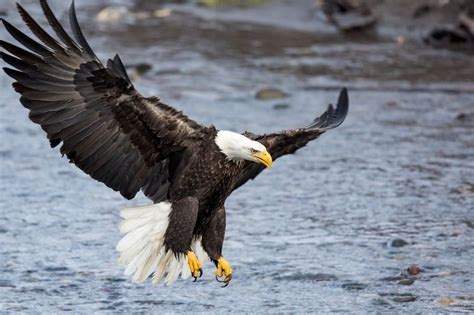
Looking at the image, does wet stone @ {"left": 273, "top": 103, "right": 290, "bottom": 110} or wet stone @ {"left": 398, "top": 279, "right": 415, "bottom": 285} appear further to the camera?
wet stone @ {"left": 273, "top": 103, "right": 290, "bottom": 110}

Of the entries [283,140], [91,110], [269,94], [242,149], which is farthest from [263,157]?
[269,94]

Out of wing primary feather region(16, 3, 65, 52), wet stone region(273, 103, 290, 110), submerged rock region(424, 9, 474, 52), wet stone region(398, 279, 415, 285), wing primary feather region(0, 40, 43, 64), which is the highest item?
submerged rock region(424, 9, 474, 52)

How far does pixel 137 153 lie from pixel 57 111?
409 mm

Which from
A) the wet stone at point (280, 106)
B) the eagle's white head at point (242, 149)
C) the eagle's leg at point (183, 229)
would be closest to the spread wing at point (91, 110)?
the eagle's white head at point (242, 149)

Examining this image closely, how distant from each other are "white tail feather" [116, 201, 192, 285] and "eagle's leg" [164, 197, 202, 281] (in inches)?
1.2

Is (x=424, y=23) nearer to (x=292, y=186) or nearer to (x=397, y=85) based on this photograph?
(x=397, y=85)

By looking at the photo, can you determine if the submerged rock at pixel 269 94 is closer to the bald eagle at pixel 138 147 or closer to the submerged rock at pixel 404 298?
the bald eagle at pixel 138 147

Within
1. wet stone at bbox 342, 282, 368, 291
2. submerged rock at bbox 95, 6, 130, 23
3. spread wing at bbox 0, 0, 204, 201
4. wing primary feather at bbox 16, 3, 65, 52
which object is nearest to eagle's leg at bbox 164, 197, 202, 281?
spread wing at bbox 0, 0, 204, 201

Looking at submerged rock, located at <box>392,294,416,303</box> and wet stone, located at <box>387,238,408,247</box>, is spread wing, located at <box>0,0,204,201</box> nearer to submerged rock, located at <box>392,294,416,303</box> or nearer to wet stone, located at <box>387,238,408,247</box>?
submerged rock, located at <box>392,294,416,303</box>

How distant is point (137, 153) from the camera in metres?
5.54

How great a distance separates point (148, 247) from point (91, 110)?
0.69 metres

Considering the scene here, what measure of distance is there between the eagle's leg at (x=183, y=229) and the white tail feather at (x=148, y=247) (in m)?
0.03

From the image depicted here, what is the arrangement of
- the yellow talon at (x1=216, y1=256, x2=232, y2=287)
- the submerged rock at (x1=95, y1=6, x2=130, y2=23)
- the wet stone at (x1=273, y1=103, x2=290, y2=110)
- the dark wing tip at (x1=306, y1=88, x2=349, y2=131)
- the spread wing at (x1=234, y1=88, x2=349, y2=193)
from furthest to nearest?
1. the submerged rock at (x1=95, y1=6, x2=130, y2=23)
2. the wet stone at (x1=273, y1=103, x2=290, y2=110)
3. the dark wing tip at (x1=306, y1=88, x2=349, y2=131)
4. the spread wing at (x1=234, y1=88, x2=349, y2=193)
5. the yellow talon at (x1=216, y1=256, x2=232, y2=287)

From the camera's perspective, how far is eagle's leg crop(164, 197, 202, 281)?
217 inches
